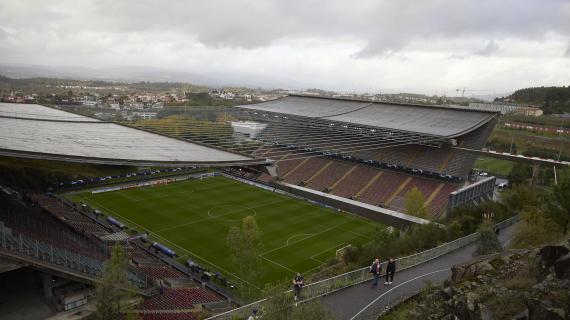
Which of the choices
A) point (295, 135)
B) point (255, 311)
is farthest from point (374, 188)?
point (255, 311)

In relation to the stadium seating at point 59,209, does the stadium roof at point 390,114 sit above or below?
above

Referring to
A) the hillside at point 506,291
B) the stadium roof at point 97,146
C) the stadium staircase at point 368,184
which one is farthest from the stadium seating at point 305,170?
the hillside at point 506,291

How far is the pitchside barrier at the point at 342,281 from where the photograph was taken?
11.3 meters

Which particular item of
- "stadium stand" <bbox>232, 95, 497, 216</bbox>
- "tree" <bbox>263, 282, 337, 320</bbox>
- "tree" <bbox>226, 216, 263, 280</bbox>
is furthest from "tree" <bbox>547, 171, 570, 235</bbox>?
"stadium stand" <bbox>232, 95, 497, 216</bbox>

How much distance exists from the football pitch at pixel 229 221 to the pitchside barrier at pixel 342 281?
601 centimetres

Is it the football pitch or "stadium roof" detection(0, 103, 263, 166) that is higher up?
"stadium roof" detection(0, 103, 263, 166)

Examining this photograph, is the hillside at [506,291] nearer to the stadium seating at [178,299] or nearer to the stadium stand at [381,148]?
the stadium seating at [178,299]

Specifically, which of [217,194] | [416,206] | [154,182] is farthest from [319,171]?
[154,182]

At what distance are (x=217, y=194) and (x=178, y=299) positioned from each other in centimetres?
1979

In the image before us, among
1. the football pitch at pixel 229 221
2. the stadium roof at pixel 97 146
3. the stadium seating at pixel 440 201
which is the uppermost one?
the stadium roof at pixel 97 146

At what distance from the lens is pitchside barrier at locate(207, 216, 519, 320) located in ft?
37.0

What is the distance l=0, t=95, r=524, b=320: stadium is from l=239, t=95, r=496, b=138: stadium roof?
7.6 inches

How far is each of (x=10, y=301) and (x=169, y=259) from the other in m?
8.26

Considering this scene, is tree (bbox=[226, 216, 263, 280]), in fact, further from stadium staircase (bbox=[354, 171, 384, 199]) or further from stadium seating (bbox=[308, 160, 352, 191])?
stadium seating (bbox=[308, 160, 352, 191])
